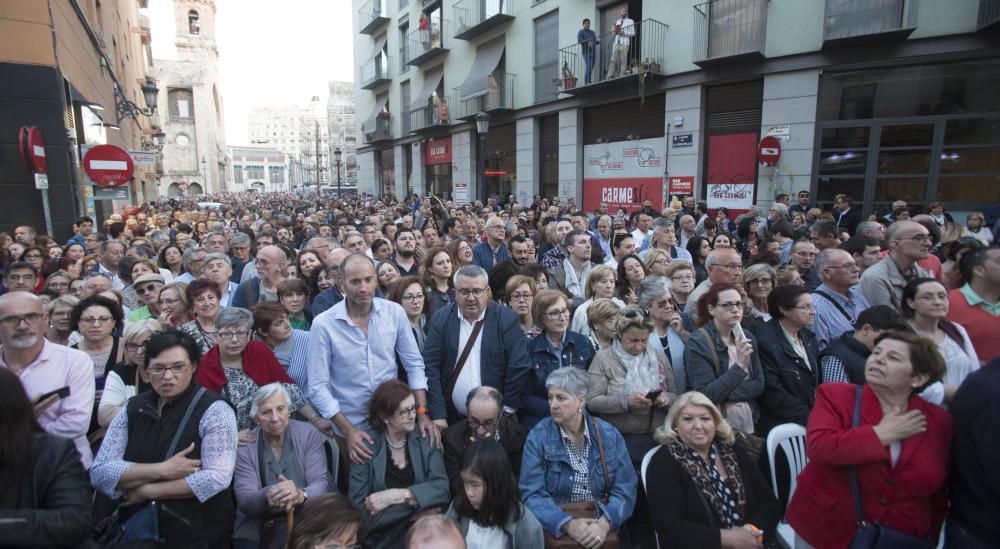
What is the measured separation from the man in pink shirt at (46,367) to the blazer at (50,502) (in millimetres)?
653

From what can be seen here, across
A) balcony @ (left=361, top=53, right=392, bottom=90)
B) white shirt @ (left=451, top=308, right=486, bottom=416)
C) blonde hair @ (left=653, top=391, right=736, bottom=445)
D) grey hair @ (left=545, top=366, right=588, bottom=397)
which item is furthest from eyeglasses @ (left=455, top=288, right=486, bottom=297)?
balcony @ (left=361, top=53, right=392, bottom=90)

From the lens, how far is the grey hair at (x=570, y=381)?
10.5 feet

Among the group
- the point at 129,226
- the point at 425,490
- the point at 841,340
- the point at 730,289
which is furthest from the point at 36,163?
the point at 841,340

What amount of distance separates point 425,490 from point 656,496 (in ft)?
4.61

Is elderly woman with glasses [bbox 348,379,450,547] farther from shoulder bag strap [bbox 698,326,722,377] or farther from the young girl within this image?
shoulder bag strap [bbox 698,326,722,377]

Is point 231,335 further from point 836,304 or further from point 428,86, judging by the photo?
point 428,86

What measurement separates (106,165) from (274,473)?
34.3 feet

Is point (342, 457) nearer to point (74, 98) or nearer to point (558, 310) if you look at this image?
point (558, 310)

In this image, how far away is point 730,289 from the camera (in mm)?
3711

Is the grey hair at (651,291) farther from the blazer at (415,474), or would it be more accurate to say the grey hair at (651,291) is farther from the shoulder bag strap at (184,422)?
the shoulder bag strap at (184,422)

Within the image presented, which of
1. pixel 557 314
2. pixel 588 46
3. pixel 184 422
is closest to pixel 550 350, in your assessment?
pixel 557 314

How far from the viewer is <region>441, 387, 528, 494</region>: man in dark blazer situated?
3322 mm

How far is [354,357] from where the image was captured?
3.74 metres

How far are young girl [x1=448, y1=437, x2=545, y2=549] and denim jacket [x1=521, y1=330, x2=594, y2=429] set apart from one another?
0.99m
